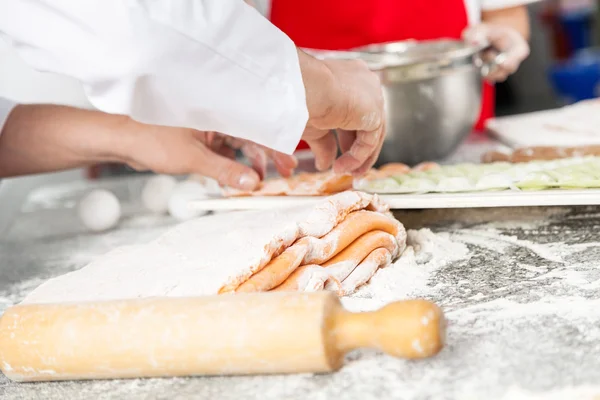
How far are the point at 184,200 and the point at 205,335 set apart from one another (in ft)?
2.77

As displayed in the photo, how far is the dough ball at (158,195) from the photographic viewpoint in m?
1.70

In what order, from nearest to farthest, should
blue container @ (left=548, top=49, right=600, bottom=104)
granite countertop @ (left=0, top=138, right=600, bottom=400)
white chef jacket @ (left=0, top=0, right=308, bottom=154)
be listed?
granite countertop @ (left=0, top=138, right=600, bottom=400) → white chef jacket @ (left=0, top=0, right=308, bottom=154) → blue container @ (left=548, top=49, right=600, bottom=104)

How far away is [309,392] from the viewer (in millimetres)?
744

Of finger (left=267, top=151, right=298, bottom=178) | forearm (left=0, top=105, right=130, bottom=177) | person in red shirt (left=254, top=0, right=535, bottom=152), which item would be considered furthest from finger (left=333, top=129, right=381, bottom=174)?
person in red shirt (left=254, top=0, right=535, bottom=152)

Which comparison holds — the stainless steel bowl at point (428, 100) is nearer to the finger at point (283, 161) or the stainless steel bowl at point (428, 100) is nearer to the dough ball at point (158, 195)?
the finger at point (283, 161)

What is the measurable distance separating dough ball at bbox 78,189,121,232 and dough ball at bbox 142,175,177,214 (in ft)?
0.29

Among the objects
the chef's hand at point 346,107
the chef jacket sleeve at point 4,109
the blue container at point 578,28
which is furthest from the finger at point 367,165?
the blue container at point 578,28

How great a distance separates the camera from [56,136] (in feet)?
5.24

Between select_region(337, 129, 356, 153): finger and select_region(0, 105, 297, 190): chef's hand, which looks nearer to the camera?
select_region(337, 129, 356, 153): finger

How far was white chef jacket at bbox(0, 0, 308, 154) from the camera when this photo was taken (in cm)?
91

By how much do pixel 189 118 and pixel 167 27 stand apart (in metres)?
0.17

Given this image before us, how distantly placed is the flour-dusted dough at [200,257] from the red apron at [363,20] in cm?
132

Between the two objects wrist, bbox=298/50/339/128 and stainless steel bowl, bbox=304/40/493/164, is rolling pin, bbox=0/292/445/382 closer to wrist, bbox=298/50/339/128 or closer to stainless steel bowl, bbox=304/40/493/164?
wrist, bbox=298/50/339/128

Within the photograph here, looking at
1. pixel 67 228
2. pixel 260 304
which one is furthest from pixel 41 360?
pixel 67 228
